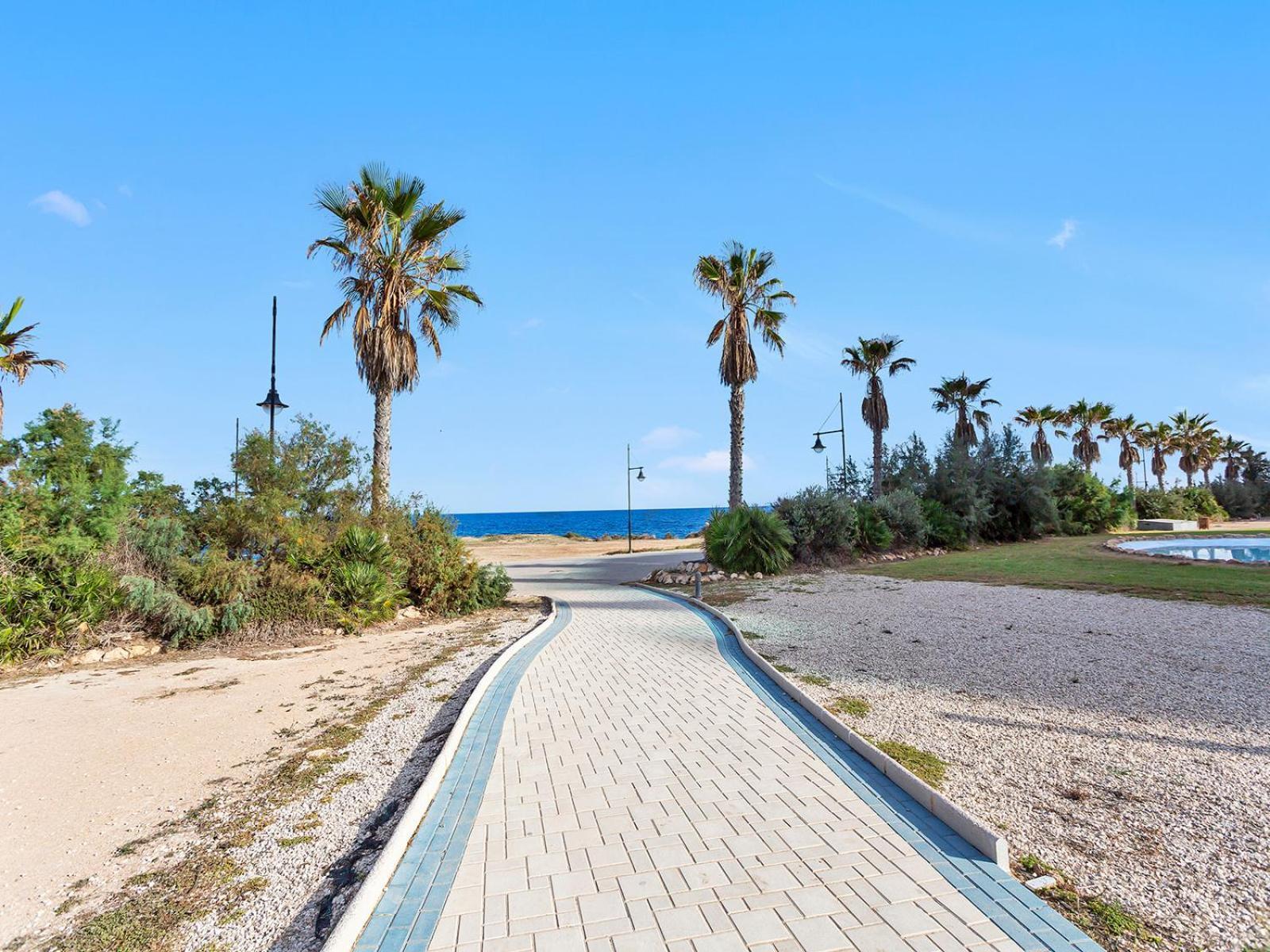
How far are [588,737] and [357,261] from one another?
46.3 feet

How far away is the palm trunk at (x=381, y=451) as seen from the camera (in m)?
14.3

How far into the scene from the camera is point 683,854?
344 centimetres

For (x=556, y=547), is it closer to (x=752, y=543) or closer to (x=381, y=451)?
(x=752, y=543)

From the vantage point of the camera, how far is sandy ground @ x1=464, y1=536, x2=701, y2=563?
3803 cm

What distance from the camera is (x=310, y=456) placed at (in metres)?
13.6

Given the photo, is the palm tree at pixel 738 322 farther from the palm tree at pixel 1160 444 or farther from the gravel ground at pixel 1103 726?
the palm tree at pixel 1160 444

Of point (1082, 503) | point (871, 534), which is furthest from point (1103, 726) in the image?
point (1082, 503)

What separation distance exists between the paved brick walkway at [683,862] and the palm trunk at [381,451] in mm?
9893

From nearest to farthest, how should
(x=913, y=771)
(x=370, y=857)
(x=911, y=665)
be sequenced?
(x=370, y=857)
(x=913, y=771)
(x=911, y=665)

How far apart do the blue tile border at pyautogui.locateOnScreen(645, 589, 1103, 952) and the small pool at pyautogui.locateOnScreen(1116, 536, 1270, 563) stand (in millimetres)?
20500

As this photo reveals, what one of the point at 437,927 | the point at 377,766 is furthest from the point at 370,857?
the point at 377,766

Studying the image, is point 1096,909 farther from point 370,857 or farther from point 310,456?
point 310,456

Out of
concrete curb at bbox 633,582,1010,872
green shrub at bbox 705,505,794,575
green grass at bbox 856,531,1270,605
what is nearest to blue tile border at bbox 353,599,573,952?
concrete curb at bbox 633,582,1010,872

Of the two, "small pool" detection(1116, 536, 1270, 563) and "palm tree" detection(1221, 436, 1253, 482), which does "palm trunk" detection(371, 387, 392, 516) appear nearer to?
"small pool" detection(1116, 536, 1270, 563)
